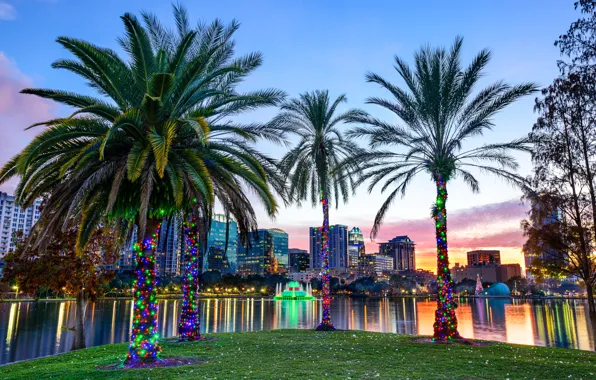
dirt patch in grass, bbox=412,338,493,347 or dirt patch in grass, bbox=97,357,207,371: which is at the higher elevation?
dirt patch in grass, bbox=97,357,207,371

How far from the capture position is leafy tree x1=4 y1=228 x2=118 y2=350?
20.3 m

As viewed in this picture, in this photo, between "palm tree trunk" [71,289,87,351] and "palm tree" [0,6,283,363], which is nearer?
"palm tree" [0,6,283,363]

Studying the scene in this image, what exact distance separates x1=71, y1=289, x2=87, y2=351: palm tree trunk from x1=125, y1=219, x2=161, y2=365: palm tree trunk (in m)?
9.56

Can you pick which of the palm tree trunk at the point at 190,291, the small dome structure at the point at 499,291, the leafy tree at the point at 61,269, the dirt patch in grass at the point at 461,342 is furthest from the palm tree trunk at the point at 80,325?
the small dome structure at the point at 499,291

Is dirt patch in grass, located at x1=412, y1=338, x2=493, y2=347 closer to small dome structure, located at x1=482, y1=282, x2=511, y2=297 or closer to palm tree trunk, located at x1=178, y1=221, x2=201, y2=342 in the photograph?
palm tree trunk, located at x1=178, y1=221, x2=201, y2=342

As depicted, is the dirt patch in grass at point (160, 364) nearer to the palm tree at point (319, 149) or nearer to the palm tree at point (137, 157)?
the palm tree at point (137, 157)

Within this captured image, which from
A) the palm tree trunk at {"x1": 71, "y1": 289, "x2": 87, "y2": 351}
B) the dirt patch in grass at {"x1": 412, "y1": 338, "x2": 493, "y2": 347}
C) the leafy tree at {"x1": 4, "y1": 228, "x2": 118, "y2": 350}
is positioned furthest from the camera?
the palm tree trunk at {"x1": 71, "y1": 289, "x2": 87, "y2": 351}

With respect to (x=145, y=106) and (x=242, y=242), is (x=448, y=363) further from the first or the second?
(x=145, y=106)

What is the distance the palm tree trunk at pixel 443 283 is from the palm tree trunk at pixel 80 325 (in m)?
16.0

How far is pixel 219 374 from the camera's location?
35.1ft

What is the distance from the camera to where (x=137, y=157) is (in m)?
12.0

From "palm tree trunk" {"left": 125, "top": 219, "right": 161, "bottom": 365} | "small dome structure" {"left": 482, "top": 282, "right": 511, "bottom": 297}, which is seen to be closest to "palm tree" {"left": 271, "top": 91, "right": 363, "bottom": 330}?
"palm tree trunk" {"left": 125, "top": 219, "right": 161, "bottom": 365}

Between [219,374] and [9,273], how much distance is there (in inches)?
608

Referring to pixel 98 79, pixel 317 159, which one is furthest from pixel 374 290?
pixel 98 79
